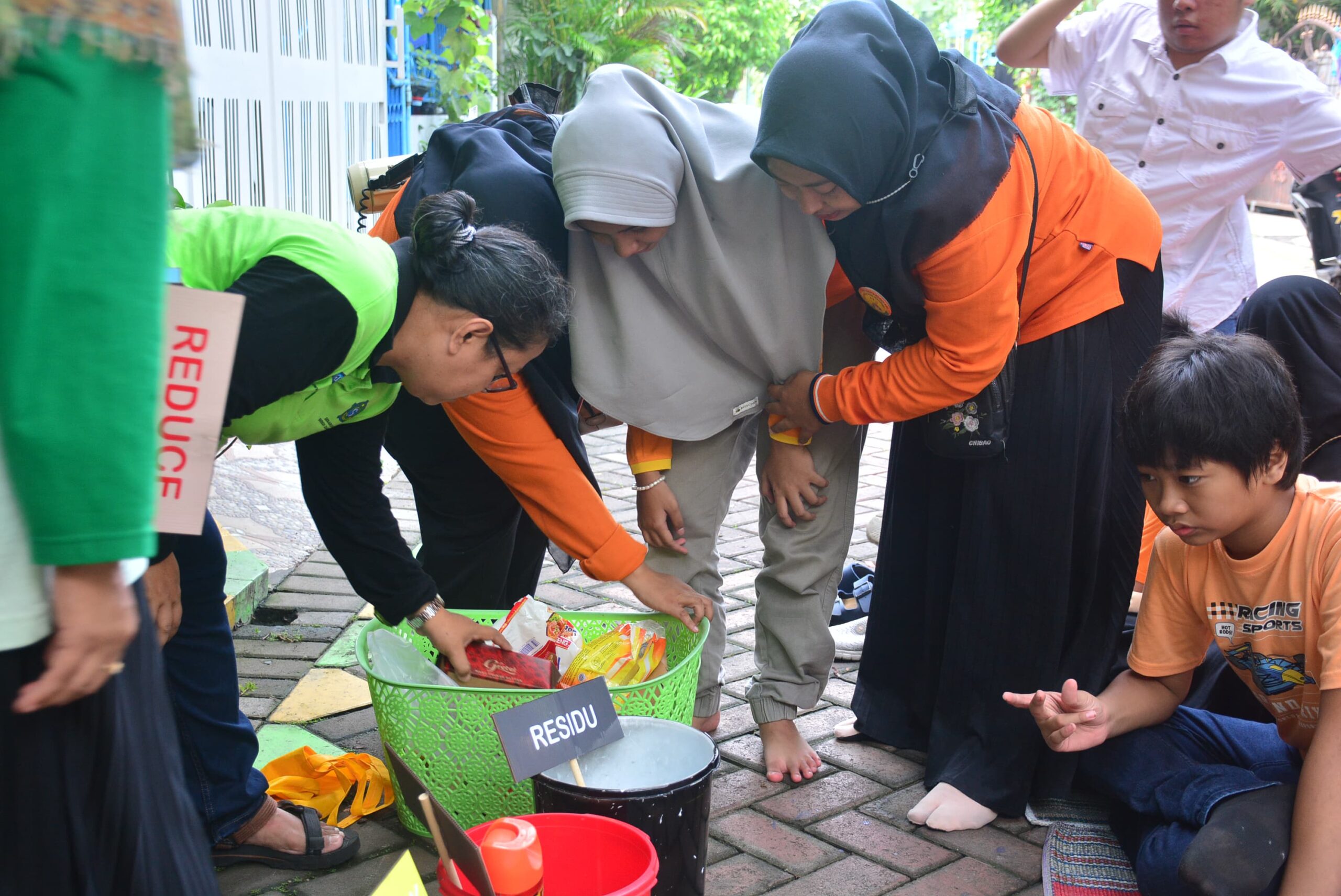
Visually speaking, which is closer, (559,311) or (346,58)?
(559,311)

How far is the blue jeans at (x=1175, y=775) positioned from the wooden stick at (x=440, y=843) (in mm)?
1144

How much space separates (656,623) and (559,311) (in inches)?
28.7

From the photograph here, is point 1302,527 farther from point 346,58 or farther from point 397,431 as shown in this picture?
point 346,58

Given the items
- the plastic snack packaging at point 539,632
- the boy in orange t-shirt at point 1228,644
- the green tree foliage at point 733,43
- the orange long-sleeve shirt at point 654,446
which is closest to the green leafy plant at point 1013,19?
the green tree foliage at point 733,43

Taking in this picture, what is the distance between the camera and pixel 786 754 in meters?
2.41

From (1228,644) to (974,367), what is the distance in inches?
25.2

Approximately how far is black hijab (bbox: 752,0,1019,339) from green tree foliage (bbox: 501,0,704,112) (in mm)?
7692

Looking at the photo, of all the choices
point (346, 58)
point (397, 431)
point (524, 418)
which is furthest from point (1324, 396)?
point (346, 58)

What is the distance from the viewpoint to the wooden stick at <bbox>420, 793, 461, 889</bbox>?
4.72ft

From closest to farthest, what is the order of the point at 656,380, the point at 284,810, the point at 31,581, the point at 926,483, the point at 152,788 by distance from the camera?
the point at 31,581
the point at 152,788
the point at 284,810
the point at 656,380
the point at 926,483

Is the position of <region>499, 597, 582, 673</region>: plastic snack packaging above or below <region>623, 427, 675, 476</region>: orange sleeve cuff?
below

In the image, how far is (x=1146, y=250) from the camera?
218cm

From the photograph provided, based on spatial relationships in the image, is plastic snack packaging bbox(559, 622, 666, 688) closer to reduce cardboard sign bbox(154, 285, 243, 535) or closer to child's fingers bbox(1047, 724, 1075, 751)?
child's fingers bbox(1047, 724, 1075, 751)

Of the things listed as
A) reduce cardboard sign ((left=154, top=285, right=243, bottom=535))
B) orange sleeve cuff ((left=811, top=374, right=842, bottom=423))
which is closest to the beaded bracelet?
orange sleeve cuff ((left=811, top=374, right=842, bottom=423))
